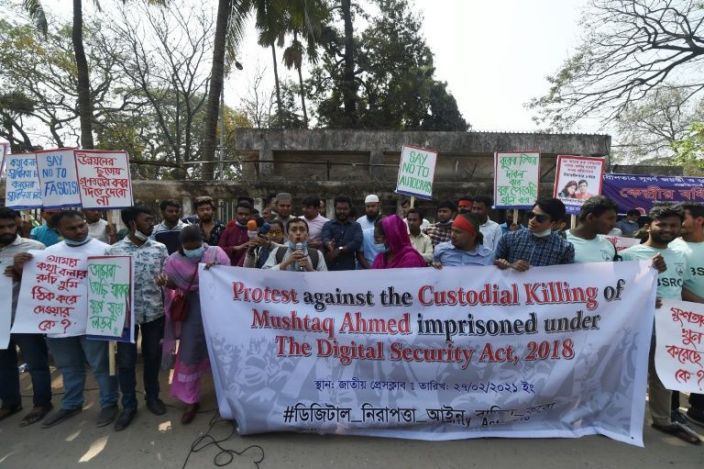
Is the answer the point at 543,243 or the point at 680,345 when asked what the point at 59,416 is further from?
the point at 680,345

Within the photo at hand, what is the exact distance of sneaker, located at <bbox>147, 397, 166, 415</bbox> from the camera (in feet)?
10.6

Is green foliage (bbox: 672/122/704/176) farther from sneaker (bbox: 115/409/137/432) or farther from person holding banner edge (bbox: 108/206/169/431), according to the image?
sneaker (bbox: 115/409/137/432)

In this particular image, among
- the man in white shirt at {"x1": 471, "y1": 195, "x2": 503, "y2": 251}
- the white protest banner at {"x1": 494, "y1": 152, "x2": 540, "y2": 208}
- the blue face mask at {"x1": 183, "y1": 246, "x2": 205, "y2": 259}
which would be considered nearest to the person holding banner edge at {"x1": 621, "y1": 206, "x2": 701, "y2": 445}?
the man in white shirt at {"x1": 471, "y1": 195, "x2": 503, "y2": 251}

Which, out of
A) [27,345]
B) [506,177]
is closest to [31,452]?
[27,345]

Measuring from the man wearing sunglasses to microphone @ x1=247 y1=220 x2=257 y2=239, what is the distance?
8.78ft

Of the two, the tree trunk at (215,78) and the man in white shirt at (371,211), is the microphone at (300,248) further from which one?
the tree trunk at (215,78)

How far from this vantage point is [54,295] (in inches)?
120

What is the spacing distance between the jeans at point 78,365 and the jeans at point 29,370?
0.52 feet

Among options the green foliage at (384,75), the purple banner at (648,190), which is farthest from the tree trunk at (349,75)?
the purple banner at (648,190)

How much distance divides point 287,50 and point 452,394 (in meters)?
19.0

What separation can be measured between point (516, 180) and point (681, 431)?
122 inches

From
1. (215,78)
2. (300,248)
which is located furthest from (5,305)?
(215,78)

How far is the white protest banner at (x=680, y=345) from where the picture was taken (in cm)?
282

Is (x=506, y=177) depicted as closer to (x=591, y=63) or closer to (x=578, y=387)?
(x=578, y=387)
